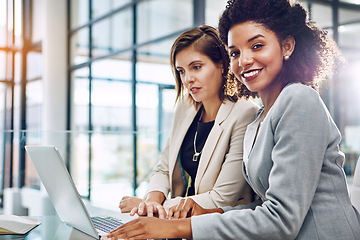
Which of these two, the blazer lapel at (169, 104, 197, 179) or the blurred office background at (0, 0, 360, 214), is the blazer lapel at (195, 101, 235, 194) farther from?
the blurred office background at (0, 0, 360, 214)

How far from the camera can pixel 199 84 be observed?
1.66 m

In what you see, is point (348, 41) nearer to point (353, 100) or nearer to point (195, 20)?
point (353, 100)

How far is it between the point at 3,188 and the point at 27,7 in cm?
395

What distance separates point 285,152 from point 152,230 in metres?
0.40

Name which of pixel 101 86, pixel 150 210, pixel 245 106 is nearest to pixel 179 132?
pixel 245 106

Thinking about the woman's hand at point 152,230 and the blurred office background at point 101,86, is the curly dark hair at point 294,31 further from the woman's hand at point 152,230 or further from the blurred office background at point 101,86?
the blurred office background at point 101,86

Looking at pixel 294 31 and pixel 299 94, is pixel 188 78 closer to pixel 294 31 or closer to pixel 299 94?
pixel 294 31

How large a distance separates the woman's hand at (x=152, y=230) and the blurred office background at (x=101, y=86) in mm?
2095

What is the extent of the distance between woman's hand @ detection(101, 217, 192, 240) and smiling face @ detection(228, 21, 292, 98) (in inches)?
19.6

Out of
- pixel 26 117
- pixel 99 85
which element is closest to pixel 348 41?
pixel 99 85

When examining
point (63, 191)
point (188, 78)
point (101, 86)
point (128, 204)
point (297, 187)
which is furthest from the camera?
point (101, 86)

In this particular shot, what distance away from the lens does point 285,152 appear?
3.39 ft

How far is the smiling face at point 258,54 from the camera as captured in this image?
121 centimetres

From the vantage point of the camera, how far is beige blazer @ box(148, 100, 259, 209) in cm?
150
